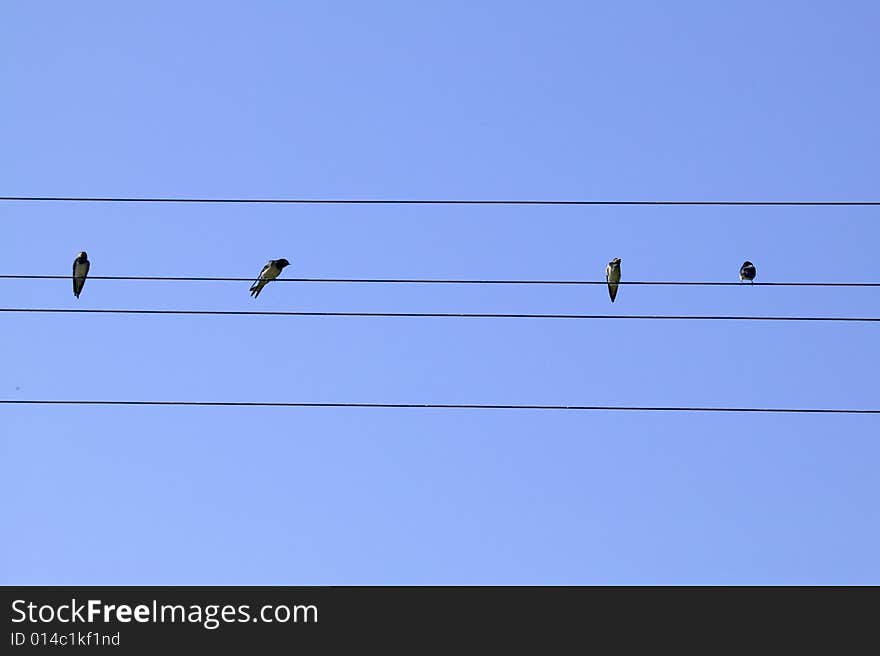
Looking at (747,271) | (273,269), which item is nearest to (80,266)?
(273,269)

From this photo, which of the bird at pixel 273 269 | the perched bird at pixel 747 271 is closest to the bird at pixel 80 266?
the bird at pixel 273 269

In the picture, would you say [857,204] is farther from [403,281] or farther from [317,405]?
[317,405]

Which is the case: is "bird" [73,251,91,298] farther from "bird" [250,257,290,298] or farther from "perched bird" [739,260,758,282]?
"perched bird" [739,260,758,282]

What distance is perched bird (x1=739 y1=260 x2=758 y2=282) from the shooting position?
969 inches

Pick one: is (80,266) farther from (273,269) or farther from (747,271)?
(747,271)

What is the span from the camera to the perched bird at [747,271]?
80.7 feet

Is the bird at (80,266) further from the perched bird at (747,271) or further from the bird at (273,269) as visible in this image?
the perched bird at (747,271)

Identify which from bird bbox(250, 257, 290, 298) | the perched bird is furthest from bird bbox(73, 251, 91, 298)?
the perched bird

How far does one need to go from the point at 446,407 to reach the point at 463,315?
77 cm

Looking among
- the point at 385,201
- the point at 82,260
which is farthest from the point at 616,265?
the point at 385,201

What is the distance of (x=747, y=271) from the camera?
24781mm
